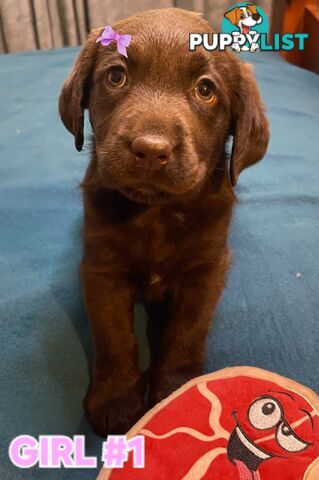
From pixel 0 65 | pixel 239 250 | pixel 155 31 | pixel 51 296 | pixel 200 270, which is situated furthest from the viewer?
pixel 0 65

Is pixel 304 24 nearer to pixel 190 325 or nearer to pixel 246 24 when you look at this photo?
pixel 246 24

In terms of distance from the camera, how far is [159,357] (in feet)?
4.55

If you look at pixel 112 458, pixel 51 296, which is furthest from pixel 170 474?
pixel 51 296

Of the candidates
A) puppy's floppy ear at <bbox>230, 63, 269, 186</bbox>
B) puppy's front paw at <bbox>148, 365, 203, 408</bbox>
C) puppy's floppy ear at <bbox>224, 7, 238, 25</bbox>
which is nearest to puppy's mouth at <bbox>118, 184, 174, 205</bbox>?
puppy's floppy ear at <bbox>230, 63, 269, 186</bbox>

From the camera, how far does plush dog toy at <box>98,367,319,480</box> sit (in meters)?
1.04

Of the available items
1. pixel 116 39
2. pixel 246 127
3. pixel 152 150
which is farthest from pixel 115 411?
pixel 116 39

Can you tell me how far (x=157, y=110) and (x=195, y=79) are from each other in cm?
16

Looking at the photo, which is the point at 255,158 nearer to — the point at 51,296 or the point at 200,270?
the point at 200,270

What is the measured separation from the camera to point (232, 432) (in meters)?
1.10

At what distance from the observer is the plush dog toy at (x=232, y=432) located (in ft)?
3.42

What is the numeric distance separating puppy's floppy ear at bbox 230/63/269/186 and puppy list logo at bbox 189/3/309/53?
10 cm

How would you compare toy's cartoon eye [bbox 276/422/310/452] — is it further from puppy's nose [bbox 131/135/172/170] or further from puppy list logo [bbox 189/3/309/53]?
puppy list logo [bbox 189/3/309/53]

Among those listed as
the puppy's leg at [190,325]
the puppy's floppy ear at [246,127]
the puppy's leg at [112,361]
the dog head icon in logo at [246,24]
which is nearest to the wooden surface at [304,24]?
the dog head icon in logo at [246,24]

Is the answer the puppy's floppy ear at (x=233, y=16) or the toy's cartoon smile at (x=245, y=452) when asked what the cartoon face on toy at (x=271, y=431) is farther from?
the puppy's floppy ear at (x=233, y=16)
